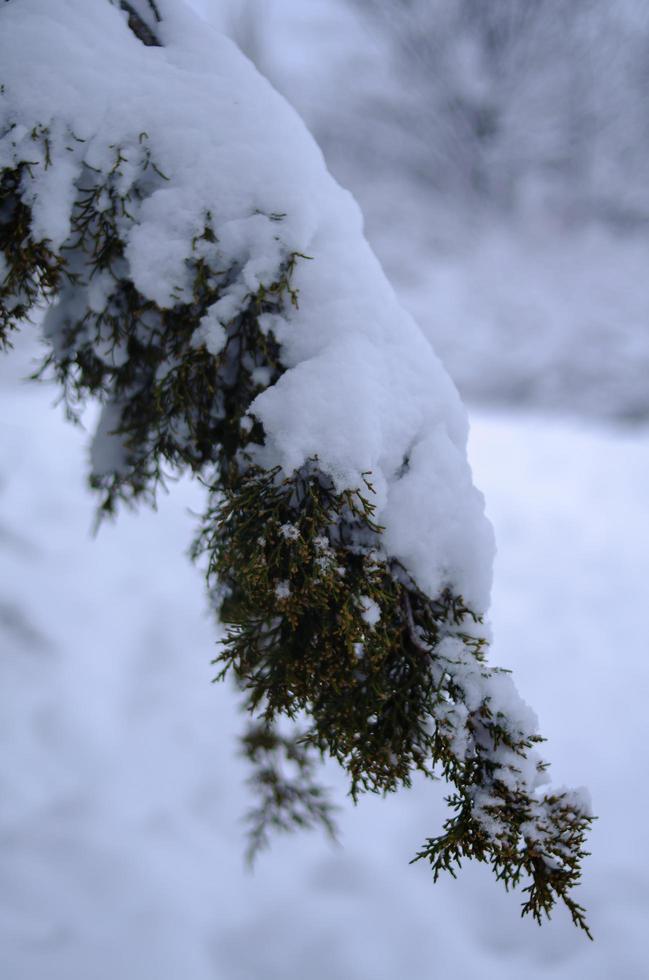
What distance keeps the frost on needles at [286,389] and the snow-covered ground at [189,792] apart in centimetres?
372

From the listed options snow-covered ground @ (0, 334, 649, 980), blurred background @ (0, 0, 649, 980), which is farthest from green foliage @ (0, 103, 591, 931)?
snow-covered ground @ (0, 334, 649, 980)

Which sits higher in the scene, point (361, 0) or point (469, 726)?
point (361, 0)

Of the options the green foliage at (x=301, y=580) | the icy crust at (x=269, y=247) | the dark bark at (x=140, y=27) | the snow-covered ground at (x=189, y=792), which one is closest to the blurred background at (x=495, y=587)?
the snow-covered ground at (x=189, y=792)

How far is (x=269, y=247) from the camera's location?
90.0 inches

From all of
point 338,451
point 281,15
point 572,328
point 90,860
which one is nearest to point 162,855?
point 90,860

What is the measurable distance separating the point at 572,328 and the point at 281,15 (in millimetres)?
8522

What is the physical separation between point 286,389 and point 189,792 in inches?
214

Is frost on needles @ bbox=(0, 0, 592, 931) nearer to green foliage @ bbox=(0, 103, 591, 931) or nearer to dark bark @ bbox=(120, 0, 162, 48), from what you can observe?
green foliage @ bbox=(0, 103, 591, 931)

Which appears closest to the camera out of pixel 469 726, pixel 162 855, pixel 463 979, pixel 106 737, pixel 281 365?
pixel 469 726

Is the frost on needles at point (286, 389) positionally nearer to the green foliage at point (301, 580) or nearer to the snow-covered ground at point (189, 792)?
the green foliage at point (301, 580)

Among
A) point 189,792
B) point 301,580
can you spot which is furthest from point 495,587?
point 301,580

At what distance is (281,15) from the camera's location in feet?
25.8

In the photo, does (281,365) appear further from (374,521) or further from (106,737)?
(106,737)

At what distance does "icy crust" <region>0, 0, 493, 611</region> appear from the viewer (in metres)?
2.19
